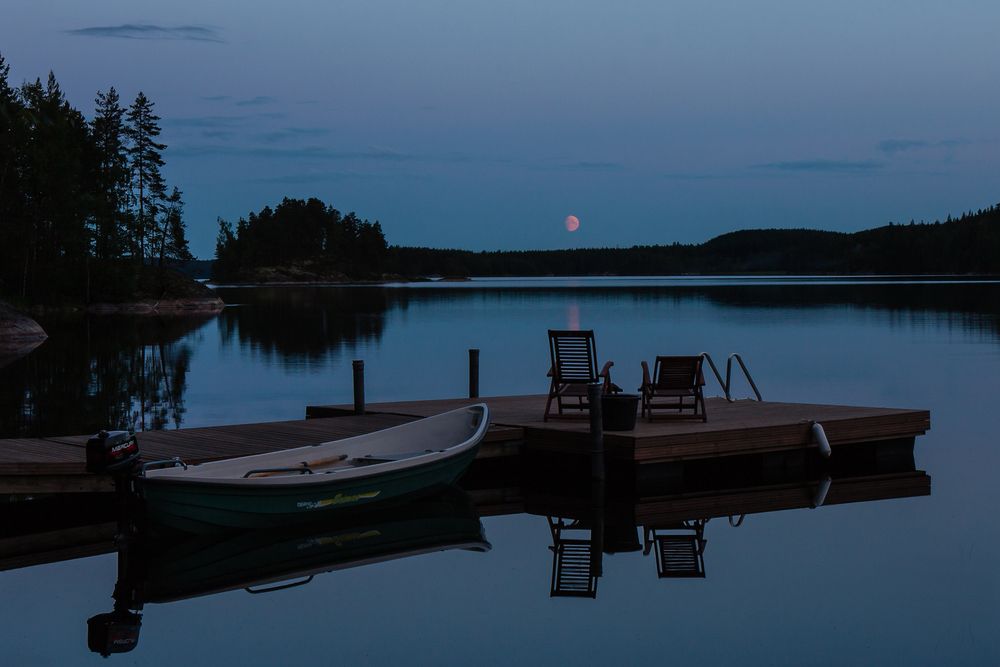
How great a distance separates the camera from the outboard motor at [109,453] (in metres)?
10.4

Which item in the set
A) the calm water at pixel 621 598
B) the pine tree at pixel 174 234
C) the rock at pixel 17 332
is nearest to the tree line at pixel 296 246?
the pine tree at pixel 174 234

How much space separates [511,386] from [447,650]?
Result: 20213mm

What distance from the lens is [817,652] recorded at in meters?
8.21

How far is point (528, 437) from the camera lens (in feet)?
47.3

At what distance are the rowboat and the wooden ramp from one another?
1181mm

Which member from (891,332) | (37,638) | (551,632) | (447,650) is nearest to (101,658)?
(37,638)

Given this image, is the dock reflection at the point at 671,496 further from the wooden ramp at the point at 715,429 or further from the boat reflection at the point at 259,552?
the boat reflection at the point at 259,552

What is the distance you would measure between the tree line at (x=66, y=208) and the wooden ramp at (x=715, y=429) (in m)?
46.5

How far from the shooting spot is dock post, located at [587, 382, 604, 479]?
42.8 ft

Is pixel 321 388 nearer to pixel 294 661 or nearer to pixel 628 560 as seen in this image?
pixel 628 560

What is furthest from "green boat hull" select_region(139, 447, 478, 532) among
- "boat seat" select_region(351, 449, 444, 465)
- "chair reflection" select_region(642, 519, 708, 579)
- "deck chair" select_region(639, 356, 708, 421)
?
"deck chair" select_region(639, 356, 708, 421)

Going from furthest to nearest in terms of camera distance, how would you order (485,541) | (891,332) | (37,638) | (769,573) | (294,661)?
1. (891,332)
2. (485,541)
3. (769,573)
4. (37,638)
5. (294,661)

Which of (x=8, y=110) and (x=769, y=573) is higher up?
(x=8, y=110)

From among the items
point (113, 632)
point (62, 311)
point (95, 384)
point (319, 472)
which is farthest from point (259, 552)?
point (62, 311)
